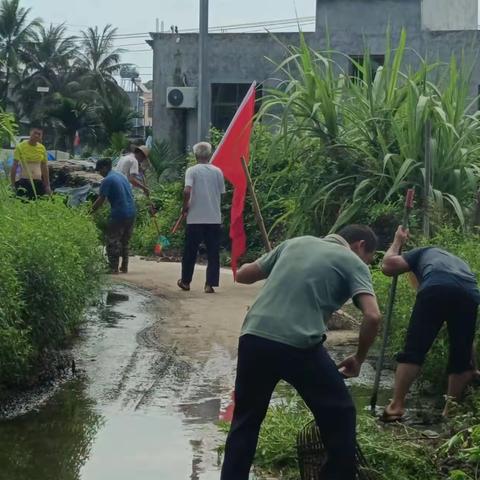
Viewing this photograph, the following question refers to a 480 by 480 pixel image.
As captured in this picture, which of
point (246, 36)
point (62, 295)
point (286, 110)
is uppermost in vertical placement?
point (246, 36)

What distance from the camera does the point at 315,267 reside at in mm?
4934

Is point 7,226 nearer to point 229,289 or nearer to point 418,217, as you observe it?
point 418,217

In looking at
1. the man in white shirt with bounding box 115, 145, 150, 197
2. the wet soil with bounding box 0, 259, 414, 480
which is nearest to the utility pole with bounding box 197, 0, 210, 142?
the man in white shirt with bounding box 115, 145, 150, 197

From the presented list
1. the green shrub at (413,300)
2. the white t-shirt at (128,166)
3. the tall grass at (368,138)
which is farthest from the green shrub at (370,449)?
the white t-shirt at (128,166)

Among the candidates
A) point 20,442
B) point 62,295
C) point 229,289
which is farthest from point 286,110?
point 20,442

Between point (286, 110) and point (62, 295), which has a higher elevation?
point (286, 110)

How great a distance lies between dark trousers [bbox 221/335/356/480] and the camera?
488 cm

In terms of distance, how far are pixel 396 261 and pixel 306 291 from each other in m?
1.99

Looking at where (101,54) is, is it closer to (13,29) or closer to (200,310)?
(13,29)

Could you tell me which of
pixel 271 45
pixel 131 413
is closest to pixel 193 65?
pixel 271 45

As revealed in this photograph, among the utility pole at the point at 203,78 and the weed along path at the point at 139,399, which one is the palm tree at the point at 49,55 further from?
the weed along path at the point at 139,399

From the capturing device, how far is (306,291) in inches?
193

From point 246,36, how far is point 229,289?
47.8 feet

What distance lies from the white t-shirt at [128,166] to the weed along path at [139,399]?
3.85 meters
